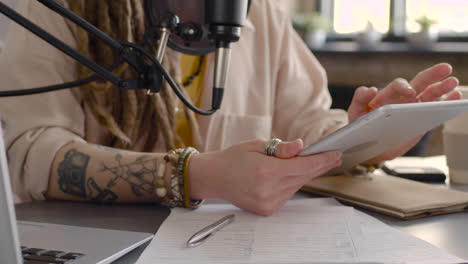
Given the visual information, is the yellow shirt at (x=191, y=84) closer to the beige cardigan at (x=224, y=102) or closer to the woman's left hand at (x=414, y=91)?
the beige cardigan at (x=224, y=102)

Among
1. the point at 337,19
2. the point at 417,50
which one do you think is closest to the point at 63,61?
the point at 417,50

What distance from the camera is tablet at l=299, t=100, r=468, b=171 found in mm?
680


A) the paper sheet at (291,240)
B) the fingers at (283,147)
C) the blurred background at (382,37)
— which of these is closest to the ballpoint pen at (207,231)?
the paper sheet at (291,240)

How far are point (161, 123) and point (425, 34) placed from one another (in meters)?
2.70

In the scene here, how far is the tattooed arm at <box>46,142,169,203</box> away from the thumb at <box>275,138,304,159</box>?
0.23 metres

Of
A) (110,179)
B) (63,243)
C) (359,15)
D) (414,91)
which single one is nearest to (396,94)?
(414,91)

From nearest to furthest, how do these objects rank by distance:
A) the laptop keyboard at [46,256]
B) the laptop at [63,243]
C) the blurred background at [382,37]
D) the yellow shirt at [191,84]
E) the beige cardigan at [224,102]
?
the laptop at [63,243], the laptop keyboard at [46,256], the beige cardigan at [224,102], the yellow shirt at [191,84], the blurred background at [382,37]

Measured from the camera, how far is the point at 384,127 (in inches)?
29.8

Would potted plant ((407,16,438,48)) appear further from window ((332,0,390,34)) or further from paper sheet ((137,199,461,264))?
paper sheet ((137,199,461,264))

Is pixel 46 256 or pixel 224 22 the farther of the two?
pixel 224 22

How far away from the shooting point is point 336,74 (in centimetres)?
356

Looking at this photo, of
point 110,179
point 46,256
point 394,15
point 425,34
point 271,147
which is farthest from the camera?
point 394,15

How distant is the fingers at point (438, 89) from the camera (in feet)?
3.25

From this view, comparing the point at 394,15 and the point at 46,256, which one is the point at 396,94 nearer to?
the point at 46,256
